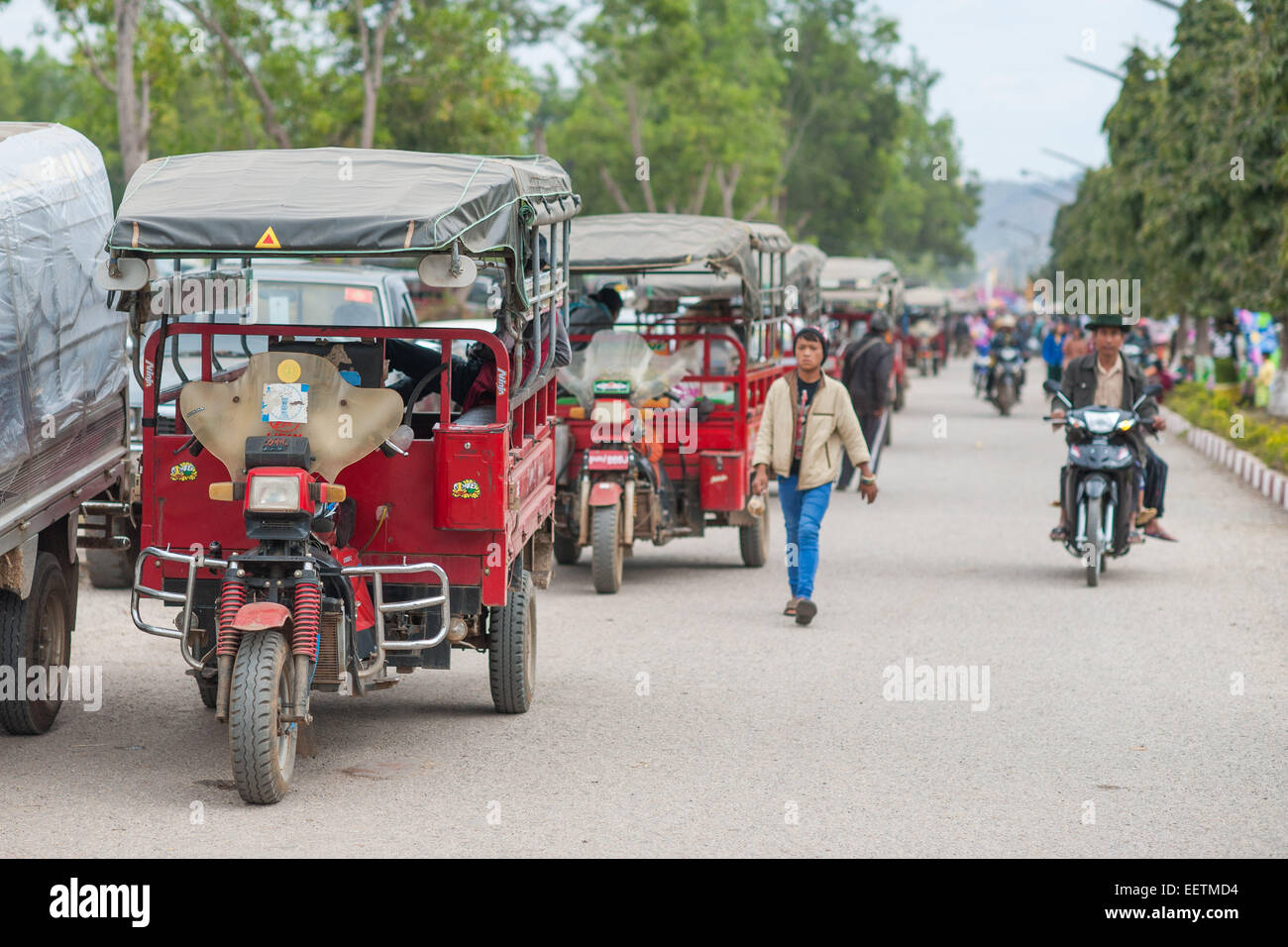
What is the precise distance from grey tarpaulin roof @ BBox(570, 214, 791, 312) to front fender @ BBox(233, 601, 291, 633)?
596cm

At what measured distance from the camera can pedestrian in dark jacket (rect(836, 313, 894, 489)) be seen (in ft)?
58.8

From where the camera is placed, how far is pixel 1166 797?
6.59 m

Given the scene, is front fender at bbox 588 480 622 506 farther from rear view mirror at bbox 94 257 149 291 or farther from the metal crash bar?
rear view mirror at bbox 94 257 149 291

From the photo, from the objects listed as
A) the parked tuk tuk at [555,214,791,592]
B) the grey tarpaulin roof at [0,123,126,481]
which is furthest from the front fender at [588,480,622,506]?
the grey tarpaulin roof at [0,123,126,481]

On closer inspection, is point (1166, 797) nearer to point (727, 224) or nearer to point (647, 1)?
point (727, 224)

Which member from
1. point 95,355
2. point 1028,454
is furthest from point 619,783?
point 1028,454

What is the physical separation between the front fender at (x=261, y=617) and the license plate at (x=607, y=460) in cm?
554

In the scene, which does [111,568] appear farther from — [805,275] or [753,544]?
[805,275]

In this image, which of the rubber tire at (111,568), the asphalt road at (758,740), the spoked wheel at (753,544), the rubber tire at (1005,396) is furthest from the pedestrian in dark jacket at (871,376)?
the rubber tire at (1005,396)

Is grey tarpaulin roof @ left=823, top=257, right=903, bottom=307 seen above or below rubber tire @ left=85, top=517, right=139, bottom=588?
above

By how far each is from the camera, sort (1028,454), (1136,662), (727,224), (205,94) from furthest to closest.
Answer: (205,94)
(1028,454)
(727,224)
(1136,662)

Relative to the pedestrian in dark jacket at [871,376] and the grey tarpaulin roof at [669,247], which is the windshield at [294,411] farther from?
the pedestrian in dark jacket at [871,376]

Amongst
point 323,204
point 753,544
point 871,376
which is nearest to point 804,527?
point 753,544

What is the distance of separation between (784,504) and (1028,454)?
13.6 m
